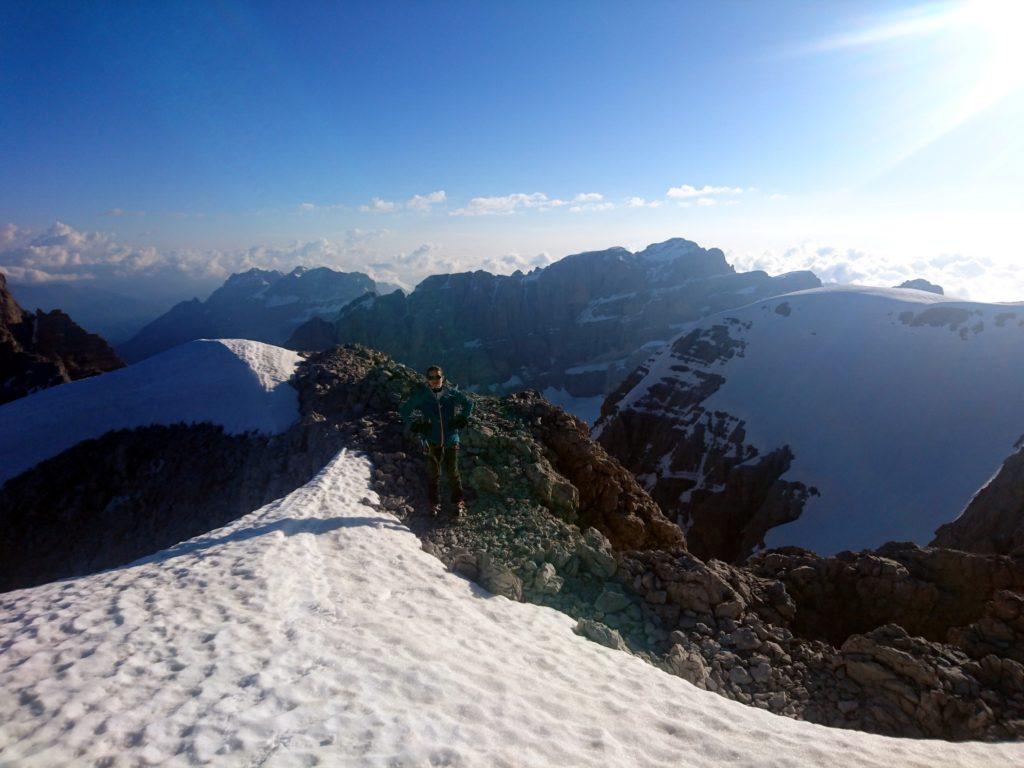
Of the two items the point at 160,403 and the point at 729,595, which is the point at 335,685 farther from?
the point at 160,403

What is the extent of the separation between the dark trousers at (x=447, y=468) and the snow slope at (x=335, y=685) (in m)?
2.67

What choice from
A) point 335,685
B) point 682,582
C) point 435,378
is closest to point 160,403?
point 435,378

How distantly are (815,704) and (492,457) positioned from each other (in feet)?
25.1

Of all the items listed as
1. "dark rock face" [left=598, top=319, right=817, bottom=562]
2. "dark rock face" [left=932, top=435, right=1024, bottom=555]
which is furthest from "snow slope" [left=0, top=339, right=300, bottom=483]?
"dark rock face" [left=598, top=319, right=817, bottom=562]

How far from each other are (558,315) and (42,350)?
142914 mm

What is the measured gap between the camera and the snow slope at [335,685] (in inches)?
160

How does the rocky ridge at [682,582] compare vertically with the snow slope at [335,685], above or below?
below

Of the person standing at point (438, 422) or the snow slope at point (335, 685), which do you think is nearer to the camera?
the snow slope at point (335, 685)

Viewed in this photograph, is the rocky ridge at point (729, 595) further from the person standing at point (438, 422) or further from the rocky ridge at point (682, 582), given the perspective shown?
the person standing at point (438, 422)

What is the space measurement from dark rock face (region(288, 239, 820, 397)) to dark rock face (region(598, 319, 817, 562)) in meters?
76.7

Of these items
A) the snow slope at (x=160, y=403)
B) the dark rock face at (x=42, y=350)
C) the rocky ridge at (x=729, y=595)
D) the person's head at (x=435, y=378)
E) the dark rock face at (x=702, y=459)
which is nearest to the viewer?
the rocky ridge at (x=729, y=595)

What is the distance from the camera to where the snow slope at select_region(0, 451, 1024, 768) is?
13.3ft

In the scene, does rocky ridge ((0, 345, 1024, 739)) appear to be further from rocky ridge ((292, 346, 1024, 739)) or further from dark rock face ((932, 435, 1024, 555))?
dark rock face ((932, 435, 1024, 555))

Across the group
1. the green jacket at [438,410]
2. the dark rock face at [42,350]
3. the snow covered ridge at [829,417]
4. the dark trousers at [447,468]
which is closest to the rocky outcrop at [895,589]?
the dark trousers at [447,468]
